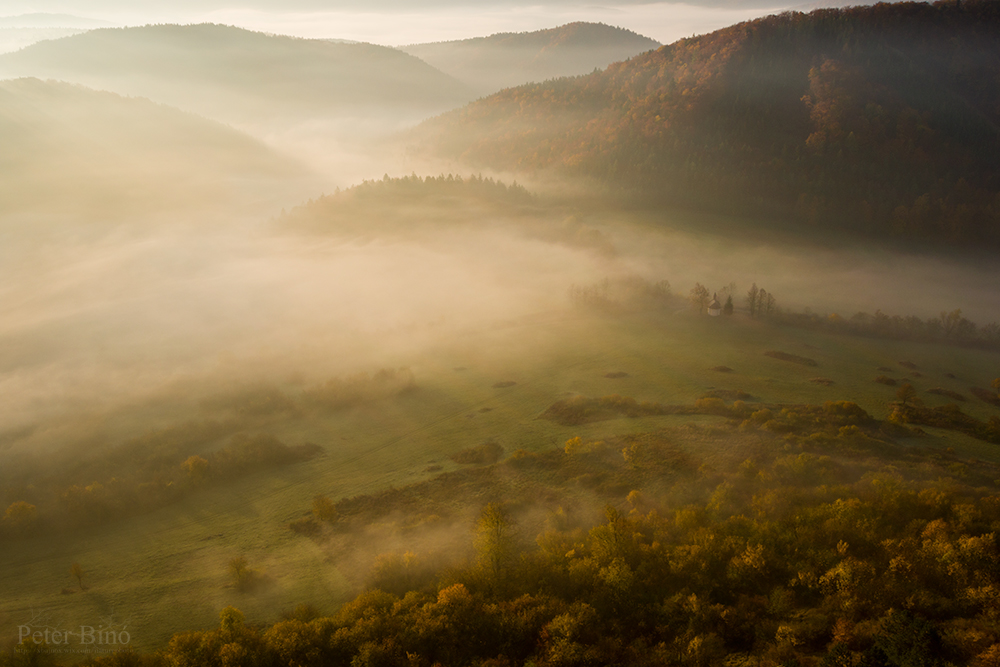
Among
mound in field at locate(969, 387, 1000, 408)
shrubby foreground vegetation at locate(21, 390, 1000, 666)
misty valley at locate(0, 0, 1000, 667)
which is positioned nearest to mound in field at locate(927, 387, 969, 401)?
misty valley at locate(0, 0, 1000, 667)

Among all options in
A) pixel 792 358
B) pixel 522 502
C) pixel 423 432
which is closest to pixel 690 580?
pixel 522 502

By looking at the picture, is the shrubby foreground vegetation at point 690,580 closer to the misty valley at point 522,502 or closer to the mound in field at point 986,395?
the misty valley at point 522,502

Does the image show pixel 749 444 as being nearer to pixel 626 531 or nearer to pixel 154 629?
pixel 626 531

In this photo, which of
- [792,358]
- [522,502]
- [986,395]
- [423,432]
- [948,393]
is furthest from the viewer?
[792,358]

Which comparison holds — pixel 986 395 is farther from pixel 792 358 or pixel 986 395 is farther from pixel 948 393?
pixel 792 358

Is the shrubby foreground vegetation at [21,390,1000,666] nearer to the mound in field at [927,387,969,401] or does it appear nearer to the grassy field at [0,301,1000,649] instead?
the grassy field at [0,301,1000,649]

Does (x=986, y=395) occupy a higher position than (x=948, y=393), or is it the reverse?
(x=948, y=393)

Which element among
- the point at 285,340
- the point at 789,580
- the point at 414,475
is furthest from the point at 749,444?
the point at 285,340

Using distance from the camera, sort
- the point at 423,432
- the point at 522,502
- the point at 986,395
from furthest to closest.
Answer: the point at 986,395
the point at 423,432
the point at 522,502

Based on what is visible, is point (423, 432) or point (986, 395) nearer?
point (423, 432)

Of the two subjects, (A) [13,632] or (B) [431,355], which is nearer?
(A) [13,632]
